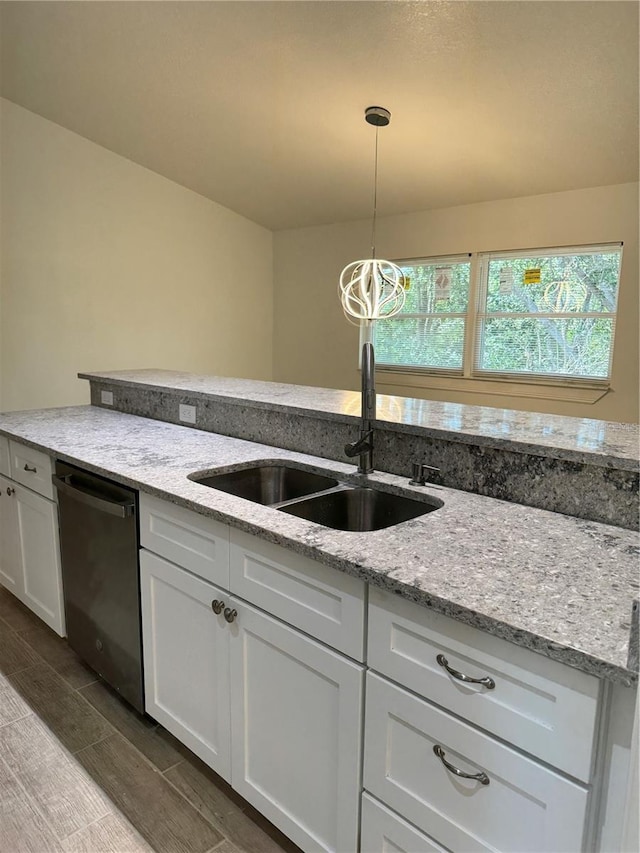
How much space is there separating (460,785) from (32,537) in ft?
6.30

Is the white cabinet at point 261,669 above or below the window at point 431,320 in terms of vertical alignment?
below

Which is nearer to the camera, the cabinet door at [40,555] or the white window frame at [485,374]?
the cabinet door at [40,555]

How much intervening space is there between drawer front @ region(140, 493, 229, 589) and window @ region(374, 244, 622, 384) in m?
4.28

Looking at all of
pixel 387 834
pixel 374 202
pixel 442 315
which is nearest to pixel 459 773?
pixel 387 834

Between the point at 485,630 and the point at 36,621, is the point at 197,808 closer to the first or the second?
the point at 485,630

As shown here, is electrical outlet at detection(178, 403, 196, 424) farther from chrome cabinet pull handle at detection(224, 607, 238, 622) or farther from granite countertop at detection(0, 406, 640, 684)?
chrome cabinet pull handle at detection(224, 607, 238, 622)

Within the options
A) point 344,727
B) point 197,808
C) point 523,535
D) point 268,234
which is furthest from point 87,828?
point 268,234

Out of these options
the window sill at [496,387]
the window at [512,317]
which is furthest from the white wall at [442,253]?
the window at [512,317]

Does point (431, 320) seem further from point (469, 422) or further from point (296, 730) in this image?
point (296, 730)

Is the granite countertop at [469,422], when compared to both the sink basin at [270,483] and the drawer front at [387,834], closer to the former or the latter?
the sink basin at [270,483]

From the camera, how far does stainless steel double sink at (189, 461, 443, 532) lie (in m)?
1.63

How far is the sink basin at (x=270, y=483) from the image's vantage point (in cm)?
186

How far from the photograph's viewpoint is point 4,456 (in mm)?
2416

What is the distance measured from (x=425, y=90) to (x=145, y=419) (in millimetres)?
2669
